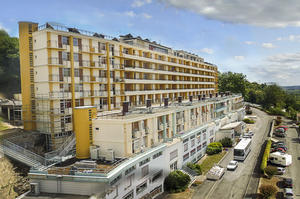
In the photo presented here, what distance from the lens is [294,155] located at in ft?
179

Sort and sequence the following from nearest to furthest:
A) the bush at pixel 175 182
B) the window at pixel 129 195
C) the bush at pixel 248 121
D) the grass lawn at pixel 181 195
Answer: the window at pixel 129 195 < the grass lawn at pixel 181 195 < the bush at pixel 175 182 < the bush at pixel 248 121

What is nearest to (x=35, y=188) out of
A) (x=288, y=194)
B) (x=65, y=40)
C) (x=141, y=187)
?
(x=141, y=187)

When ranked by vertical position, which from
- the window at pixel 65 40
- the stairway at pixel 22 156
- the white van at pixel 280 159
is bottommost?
the white van at pixel 280 159

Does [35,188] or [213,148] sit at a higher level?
[35,188]

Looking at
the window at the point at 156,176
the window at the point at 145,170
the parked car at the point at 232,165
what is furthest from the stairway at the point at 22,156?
the parked car at the point at 232,165

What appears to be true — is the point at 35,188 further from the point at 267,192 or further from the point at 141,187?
the point at 267,192

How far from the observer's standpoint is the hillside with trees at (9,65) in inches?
2515

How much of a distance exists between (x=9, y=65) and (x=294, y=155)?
246 feet

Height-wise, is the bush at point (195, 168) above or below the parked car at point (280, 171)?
above

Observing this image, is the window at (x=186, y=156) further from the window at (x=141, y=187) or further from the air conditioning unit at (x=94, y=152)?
the air conditioning unit at (x=94, y=152)

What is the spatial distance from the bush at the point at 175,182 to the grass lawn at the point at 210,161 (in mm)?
Answer: 8624

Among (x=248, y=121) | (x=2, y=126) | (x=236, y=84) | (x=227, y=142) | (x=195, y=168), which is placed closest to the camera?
(x=195, y=168)

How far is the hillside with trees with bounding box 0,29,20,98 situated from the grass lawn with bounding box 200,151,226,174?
52155 millimetres

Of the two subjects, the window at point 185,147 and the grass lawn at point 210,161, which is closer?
the window at point 185,147
